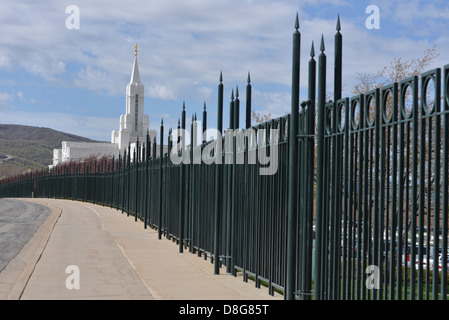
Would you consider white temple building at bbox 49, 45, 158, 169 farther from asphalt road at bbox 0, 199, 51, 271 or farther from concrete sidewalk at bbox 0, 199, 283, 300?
concrete sidewalk at bbox 0, 199, 283, 300

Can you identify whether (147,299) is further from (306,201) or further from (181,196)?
(181,196)

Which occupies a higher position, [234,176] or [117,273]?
[234,176]

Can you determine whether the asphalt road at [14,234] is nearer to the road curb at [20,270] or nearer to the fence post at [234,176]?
the road curb at [20,270]

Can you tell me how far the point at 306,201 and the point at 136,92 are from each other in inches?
4769

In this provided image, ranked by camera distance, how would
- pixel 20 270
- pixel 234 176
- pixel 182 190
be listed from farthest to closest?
pixel 182 190 → pixel 20 270 → pixel 234 176

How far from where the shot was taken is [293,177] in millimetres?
6859

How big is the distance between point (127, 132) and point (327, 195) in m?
123

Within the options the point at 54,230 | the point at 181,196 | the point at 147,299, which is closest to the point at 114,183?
the point at 54,230

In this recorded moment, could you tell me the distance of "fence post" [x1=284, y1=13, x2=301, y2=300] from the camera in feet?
22.4

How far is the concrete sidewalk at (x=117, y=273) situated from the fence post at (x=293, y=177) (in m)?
1.18

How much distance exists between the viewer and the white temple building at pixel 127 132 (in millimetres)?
116375

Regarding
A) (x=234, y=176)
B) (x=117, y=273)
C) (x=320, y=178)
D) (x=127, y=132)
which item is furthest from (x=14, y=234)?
(x=127, y=132)

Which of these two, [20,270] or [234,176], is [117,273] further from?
[234,176]

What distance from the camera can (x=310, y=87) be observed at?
22.5 feet
